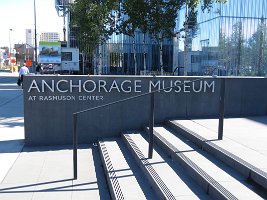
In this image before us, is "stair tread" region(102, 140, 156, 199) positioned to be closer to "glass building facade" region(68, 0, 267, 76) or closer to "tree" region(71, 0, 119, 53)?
"tree" region(71, 0, 119, 53)

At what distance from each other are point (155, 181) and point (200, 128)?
273 cm

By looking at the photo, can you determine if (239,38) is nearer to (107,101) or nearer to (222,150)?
(107,101)

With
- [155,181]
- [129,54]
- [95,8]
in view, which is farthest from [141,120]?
[129,54]

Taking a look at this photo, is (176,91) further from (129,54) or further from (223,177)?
(129,54)

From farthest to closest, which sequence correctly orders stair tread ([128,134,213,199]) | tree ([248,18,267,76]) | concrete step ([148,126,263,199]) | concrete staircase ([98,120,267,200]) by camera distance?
tree ([248,18,267,76]) < stair tread ([128,134,213,199]) < concrete staircase ([98,120,267,200]) < concrete step ([148,126,263,199])

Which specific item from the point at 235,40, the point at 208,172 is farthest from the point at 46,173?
the point at 235,40

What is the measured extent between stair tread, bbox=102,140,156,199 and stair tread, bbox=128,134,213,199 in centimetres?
32

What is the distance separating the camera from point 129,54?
38688mm

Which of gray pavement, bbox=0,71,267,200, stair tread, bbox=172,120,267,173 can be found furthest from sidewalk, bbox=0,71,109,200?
stair tread, bbox=172,120,267,173

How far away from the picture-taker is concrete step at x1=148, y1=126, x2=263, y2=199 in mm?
4050

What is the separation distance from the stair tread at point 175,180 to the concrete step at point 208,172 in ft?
0.33

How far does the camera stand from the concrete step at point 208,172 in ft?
13.3

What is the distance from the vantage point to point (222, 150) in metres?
5.36

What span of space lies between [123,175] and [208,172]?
1.46 m
